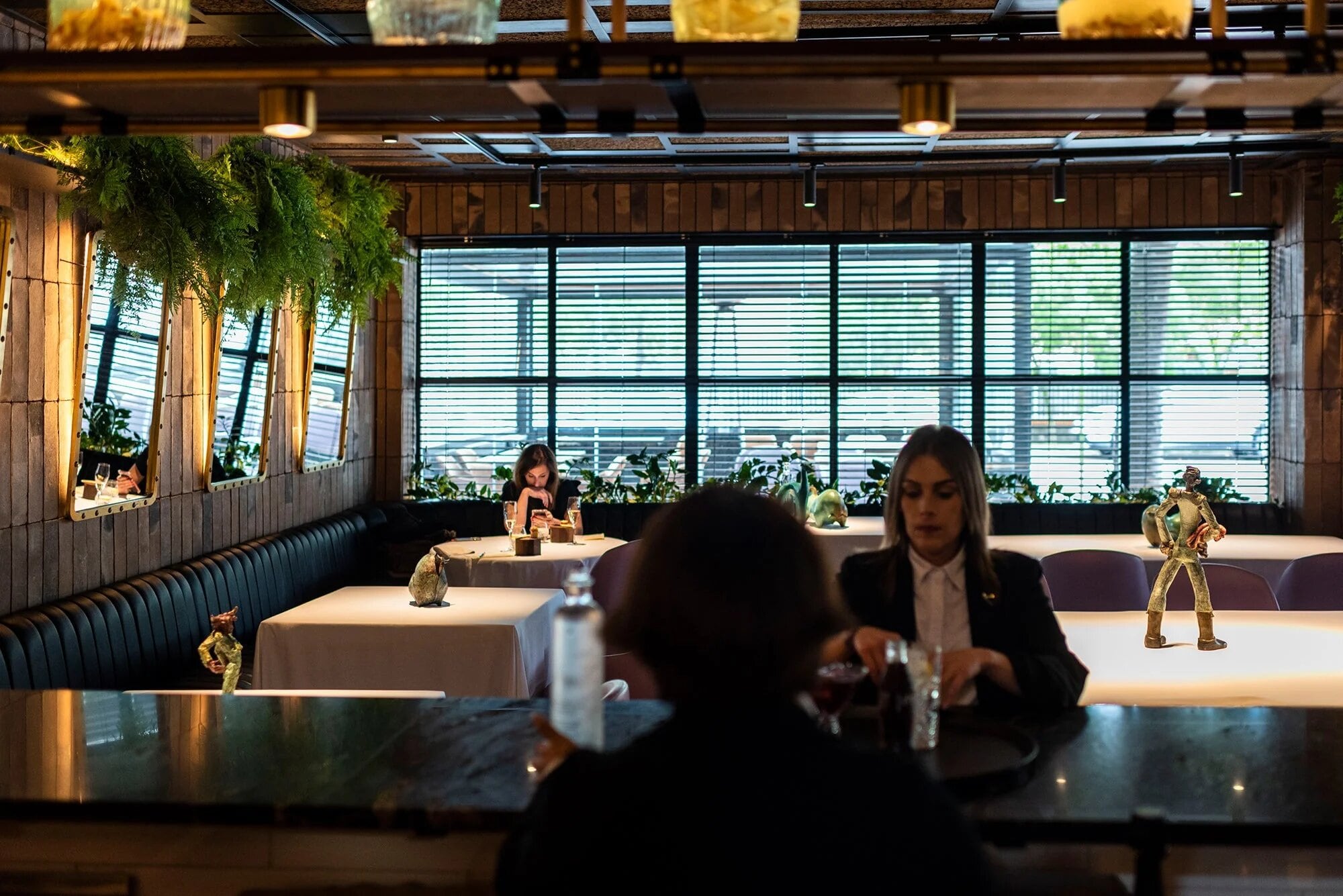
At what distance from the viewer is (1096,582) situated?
18.0ft

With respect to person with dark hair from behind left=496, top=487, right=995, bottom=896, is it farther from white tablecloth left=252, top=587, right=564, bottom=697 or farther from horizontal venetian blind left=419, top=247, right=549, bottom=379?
horizontal venetian blind left=419, top=247, right=549, bottom=379

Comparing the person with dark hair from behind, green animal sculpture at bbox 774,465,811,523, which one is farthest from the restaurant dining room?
green animal sculpture at bbox 774,465,811,523

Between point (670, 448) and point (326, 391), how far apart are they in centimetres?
241

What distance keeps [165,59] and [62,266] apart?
3398 millimetres

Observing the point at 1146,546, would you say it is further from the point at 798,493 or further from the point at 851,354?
the point at 851,354

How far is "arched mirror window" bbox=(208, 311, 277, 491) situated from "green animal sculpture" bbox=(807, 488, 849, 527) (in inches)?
123

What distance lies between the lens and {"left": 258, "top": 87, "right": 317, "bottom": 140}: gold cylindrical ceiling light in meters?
2.11

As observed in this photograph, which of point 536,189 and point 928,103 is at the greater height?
point 536,189

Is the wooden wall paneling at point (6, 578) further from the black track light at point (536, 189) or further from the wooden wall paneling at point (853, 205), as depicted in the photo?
the wooden wall paneling at point (853, 205)

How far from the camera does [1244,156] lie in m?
8.42

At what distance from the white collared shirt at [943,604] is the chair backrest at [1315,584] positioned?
334cm

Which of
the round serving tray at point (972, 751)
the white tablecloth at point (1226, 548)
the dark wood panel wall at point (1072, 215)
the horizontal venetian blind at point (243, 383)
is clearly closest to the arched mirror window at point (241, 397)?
the horizontal venetian blind at point (243, 383)

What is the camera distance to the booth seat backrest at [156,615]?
461cm

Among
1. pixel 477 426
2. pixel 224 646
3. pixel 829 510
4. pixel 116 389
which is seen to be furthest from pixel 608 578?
pixel 477 426
